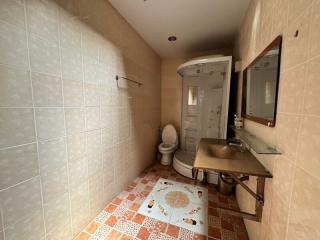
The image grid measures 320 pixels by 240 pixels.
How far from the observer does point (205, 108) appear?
102 inches

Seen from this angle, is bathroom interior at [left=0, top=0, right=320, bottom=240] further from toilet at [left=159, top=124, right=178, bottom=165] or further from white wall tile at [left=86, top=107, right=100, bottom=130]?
toilet at [left=159, top=124, right=178, bottom=165]

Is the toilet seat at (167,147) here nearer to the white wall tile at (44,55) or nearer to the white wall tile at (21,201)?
the white wall tile at (21,201)

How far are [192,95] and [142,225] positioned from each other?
221 centimetres

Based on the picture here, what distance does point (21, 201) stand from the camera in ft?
2.83

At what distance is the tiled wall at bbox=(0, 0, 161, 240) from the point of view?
81 centimetres

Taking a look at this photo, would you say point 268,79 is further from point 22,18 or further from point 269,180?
point 22,18

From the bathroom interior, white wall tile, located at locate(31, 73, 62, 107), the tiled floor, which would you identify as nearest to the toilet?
the bathroom interior

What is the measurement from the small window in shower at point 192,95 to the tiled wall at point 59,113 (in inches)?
53.9

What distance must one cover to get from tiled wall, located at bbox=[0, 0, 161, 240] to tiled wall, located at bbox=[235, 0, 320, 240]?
1.48 meters

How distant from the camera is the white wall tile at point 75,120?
3.70ft

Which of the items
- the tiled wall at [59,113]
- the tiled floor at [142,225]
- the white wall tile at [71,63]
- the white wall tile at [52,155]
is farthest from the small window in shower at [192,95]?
the white wall tile at [52,155]

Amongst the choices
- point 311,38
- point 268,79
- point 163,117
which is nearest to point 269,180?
point 268,79

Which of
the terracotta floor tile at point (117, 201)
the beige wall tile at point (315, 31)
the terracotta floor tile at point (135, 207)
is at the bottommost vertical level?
the terracotta floor tile at point (135, 207)

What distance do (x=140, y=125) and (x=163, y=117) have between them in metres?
1.02
